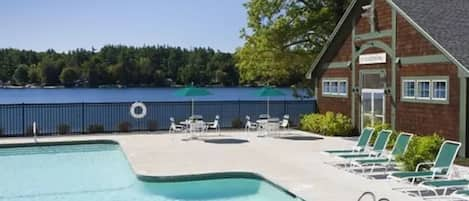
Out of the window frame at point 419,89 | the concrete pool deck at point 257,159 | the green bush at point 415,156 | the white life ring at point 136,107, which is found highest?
the window frame at point 419,89

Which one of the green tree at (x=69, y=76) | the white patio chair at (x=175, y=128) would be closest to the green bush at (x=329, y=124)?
the white patio chair at (x=175, y=128)

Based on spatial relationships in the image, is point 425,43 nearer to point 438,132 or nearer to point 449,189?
point 438,132

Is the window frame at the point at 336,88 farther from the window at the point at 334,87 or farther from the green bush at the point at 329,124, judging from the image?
the green bush at the point at 329,124

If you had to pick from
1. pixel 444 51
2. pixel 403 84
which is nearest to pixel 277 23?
pixel 403 84

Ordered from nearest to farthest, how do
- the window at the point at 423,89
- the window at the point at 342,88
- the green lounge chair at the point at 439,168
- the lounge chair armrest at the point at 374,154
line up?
the green lounge chair at the point at 439,168 → the lounge chair armrest at the point at 374,154 → the window at the point at 423,89 → the window at the point at 342,88

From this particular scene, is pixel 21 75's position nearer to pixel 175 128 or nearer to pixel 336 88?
pixel 175 128

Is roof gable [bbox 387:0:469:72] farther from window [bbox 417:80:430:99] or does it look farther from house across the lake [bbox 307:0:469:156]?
window [bbox 417:80:430:99]

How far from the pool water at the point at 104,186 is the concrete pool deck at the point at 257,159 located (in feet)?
1.20

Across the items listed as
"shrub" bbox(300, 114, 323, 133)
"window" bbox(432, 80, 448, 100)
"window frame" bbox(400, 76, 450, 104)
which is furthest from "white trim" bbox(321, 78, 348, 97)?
"window" bbox(432, 80, 448, 100)

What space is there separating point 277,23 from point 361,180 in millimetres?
15696

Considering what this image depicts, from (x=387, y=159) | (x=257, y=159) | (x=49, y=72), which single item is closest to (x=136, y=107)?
(x=257, y=159)

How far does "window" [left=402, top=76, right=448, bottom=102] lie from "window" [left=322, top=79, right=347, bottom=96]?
391 cm

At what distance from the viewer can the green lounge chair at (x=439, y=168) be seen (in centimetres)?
985

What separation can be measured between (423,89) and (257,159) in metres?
5.48
